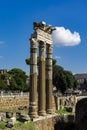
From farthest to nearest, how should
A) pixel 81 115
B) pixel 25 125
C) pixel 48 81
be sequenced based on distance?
pixel 48 81
pixel 81 115
pixel 25 125

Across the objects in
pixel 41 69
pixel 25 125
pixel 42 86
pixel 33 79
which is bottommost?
pixel 25 125

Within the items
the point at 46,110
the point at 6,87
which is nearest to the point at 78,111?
the point at 46,110

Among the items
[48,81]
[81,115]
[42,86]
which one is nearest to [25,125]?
[42,86]

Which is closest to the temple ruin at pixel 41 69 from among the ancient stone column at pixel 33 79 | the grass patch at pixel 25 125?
the ancient stone column at pixel 33 79

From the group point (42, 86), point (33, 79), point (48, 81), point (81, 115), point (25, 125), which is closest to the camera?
point (25, 125)

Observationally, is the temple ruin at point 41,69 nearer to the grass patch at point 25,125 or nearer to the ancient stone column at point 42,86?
the ancient stone column at point 42,86

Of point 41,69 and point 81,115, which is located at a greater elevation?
point 41,69

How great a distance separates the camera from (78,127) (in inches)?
1180

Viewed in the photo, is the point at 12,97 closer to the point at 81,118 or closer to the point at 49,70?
the point at 49,70

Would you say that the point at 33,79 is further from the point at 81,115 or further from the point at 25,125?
the point at 81,115

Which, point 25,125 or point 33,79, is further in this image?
point 33,79

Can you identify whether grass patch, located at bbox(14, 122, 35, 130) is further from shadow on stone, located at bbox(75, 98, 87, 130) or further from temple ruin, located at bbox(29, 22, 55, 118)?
shadow on stone, located at bbox(75, 98, 87, 130)

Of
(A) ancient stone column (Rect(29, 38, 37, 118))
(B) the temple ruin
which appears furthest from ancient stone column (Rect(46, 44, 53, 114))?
(A) ancient stone column (Rect(29, 38, 37, 118))

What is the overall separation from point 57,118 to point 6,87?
3507 cm
